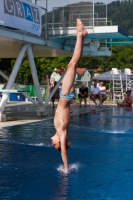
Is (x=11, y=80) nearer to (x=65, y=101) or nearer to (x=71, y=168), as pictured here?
(x=71, y=168)

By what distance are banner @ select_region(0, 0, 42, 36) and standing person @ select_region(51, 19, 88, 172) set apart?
743cm

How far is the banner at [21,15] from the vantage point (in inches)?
578

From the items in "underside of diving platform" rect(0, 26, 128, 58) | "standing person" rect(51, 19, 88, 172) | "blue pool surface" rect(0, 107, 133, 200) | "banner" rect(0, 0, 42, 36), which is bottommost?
"blue pool surface" rect(0, 107, 133, 200)

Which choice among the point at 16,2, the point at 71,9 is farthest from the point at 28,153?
the point at 71,9

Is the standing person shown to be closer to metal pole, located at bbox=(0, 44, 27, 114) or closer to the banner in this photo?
the banner

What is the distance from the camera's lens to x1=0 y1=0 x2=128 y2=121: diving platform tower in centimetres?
1527

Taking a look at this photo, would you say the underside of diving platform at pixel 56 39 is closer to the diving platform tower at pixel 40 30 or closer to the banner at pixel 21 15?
the diving platform tower at pixel 40 30

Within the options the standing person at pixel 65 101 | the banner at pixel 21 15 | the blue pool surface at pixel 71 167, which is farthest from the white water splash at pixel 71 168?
the banner at pixel 21 15

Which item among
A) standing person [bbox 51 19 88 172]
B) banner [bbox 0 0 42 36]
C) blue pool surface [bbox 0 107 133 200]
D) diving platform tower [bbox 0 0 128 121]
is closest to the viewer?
blue pool surface [bbox 0 107 133 200]

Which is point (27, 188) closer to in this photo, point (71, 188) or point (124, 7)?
point (71, 188)

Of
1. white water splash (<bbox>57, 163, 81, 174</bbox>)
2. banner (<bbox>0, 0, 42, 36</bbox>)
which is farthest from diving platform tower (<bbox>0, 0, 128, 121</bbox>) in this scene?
white water splash (<bbox>57, 163, 81, 174</bbox>)

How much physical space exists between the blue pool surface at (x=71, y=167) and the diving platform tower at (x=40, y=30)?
156 inches

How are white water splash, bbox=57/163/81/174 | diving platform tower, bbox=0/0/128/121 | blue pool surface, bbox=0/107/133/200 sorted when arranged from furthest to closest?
diving platform tower, bbox=0/0/128/121 < white water splash, bbox=57/163/81/174 < blue pool surface, bbox=0/107/133/200

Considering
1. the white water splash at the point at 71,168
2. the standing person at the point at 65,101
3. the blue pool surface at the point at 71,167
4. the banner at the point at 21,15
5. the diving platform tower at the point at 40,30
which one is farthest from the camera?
the diving platform tower at the point at 40,30
